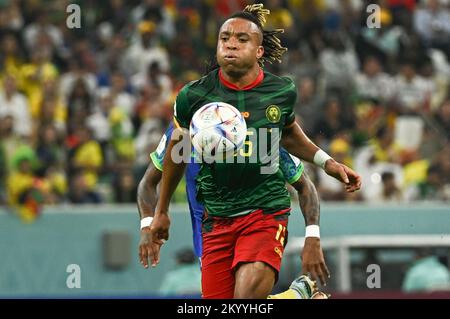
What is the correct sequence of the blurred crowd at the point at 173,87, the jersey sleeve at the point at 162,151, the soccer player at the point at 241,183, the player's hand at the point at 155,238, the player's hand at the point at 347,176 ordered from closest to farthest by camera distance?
1. the soccer player at the point at 241,183
2. the player's hand at the point at 347,176
3. the player's hand at the point at 155,238
4. the jersey sleeve at the point at 162,151
5. the blurred crowd at the point at 173,87

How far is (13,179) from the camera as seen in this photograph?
1602 cm

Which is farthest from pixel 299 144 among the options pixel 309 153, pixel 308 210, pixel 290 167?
pixel 308 210

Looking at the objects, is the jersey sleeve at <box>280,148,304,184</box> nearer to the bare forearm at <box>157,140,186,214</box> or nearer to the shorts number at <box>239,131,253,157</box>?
the shorts number at <box>239,131,253,157</box>

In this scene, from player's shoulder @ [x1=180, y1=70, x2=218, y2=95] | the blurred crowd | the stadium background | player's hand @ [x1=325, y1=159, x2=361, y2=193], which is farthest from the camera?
the blurred crowd

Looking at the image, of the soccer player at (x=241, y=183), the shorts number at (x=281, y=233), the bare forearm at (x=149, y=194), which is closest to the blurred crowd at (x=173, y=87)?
the bare forearm at (x=149, y=194)

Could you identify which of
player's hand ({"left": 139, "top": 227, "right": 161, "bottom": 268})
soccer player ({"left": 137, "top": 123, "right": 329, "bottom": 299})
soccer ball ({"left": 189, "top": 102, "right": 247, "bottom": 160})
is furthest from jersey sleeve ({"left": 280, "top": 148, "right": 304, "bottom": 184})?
player's hand ({"left": 139, "top": 227, "right": 161, "bottom": 268})

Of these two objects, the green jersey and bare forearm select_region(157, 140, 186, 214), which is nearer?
the green jersey

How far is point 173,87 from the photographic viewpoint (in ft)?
58.3

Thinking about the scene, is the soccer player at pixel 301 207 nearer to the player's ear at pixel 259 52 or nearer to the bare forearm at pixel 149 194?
the bare forearm at pixel 149 194

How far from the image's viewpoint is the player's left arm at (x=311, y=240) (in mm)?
9375

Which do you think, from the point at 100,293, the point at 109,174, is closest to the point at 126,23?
the point at 109,174

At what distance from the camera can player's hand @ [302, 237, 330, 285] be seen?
937cm

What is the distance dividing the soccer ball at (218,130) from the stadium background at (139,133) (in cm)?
626

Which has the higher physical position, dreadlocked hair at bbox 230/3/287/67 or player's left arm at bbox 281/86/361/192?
dreadlocked hair at bbox 230/3/287/67
